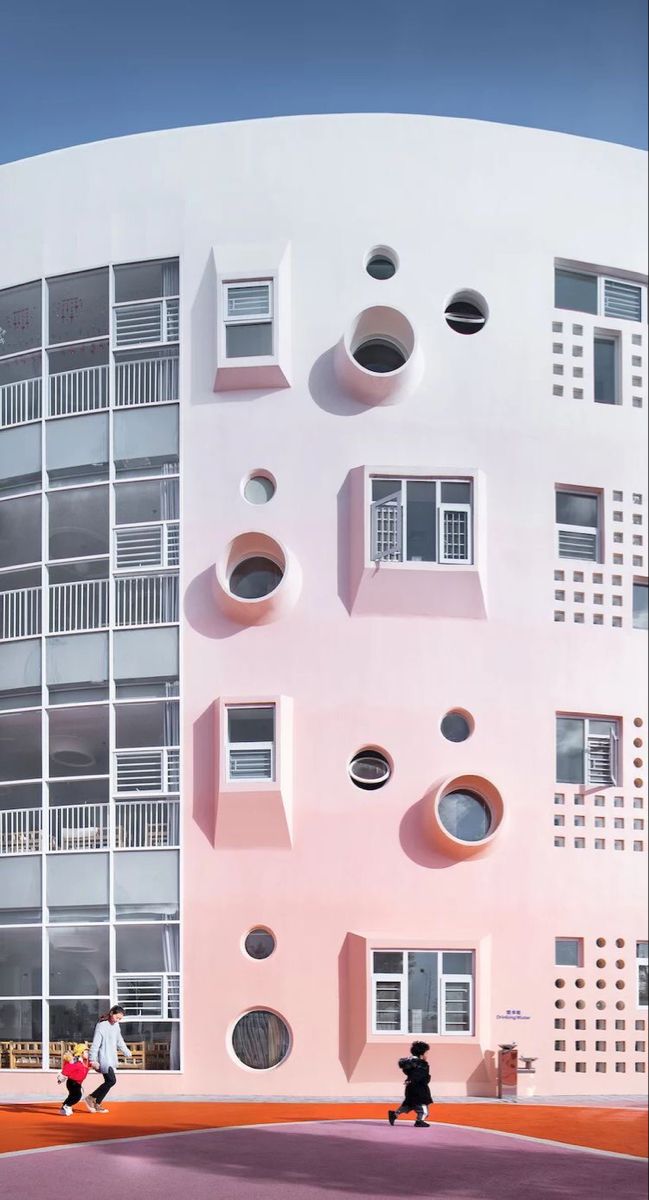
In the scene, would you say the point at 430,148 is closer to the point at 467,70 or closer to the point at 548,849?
the point at 467,70

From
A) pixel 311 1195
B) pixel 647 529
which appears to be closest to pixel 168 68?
pixel 647 529

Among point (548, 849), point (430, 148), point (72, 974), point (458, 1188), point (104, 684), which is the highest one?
point (430, 148)

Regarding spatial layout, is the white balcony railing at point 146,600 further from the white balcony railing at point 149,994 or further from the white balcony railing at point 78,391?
the white balcony railing at point 149,994

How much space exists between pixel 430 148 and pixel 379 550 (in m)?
1.68

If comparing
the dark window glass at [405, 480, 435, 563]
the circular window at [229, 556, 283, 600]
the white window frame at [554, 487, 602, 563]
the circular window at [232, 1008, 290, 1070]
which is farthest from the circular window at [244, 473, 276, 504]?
the circular window at [232, 1008, 290, 1070]

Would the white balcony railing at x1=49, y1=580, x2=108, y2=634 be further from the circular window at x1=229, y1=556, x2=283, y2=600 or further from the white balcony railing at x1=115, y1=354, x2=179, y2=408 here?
the white balcony railing at x1=115, y1=354, x2=179, y2=408

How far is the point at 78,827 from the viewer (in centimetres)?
623

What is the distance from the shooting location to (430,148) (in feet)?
22.6

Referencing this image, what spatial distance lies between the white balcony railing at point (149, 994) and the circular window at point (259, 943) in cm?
30

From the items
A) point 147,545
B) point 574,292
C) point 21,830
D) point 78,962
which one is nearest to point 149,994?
point 78,962

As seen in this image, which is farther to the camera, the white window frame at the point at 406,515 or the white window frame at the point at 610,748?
the white window frame at the point at 610,748

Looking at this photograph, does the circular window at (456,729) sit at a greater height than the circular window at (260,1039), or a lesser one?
greater

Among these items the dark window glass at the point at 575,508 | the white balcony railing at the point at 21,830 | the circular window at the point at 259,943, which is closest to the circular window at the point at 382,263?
the dark window glass at the point at 575,508

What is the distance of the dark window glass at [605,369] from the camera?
7332mm
